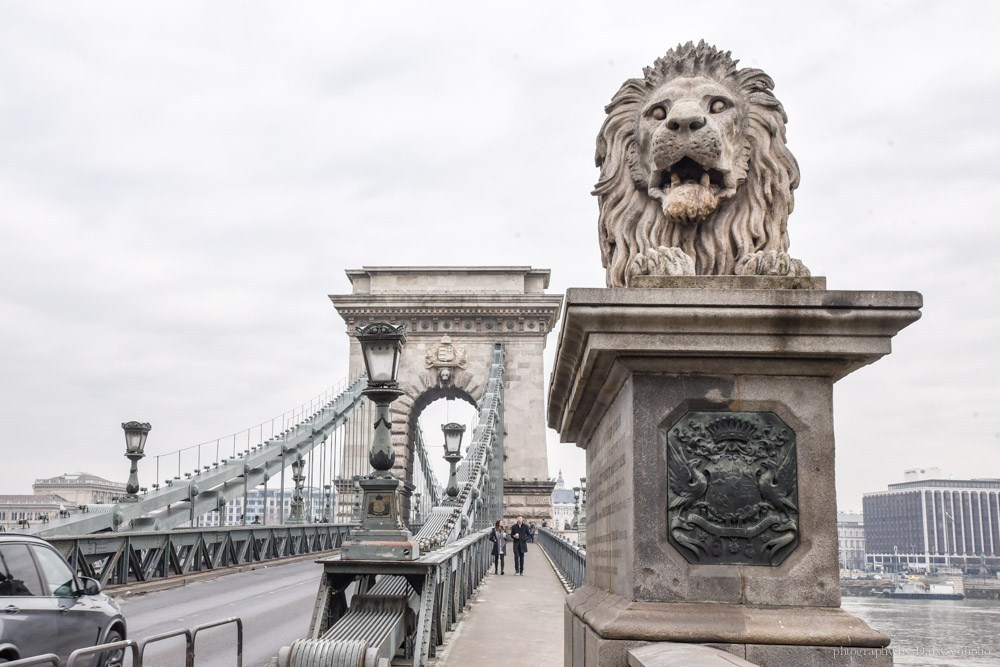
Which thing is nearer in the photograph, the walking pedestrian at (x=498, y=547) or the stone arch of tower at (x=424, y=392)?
the walking pedestrian at (x=498, y=547)

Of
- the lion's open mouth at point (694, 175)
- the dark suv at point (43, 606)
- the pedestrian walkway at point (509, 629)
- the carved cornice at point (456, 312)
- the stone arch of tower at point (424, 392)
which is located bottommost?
the pedestrian walkway at point (509, 629)

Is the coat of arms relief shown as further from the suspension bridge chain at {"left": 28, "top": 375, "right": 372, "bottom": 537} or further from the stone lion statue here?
the stone lion statue

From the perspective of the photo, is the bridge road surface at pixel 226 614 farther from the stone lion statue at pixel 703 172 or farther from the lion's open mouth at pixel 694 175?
the lion's open mouth at pixel 694 175

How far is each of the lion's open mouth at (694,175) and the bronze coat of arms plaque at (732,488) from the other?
109cm

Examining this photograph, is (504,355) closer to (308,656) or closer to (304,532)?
(304,532)

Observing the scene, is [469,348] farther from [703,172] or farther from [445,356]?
[703,172]

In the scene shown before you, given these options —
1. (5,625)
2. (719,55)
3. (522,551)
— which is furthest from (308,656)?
(522,551)

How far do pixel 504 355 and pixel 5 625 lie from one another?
4473cm

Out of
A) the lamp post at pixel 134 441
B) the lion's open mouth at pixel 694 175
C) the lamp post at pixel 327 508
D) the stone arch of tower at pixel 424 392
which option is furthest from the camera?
the stone arch of tower at pixel 424 392

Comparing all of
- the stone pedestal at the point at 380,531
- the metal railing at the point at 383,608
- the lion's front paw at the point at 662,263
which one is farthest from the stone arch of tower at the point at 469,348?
the lion's front paw at the point at 662,263

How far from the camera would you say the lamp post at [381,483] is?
9648 millimetres

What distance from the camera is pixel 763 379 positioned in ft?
11.8

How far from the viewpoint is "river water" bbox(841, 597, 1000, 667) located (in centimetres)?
1266

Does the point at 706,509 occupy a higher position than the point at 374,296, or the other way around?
the point at 374,296
